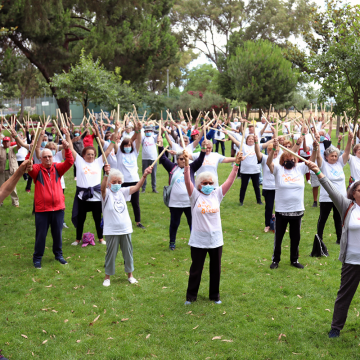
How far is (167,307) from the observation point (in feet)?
20.4

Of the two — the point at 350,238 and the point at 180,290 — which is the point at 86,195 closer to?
the point at 180,290

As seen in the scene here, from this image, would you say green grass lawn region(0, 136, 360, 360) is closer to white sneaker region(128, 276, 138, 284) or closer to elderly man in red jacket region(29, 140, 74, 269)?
white sneaker region(128, 276, 138, 284)

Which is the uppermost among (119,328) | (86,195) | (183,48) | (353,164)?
(183,48)

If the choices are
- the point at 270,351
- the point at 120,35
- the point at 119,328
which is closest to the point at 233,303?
the point at 270,351

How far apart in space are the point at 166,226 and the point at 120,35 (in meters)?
24.9

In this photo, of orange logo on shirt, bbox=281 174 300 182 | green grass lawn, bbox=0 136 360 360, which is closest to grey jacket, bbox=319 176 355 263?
green grass lawn, bbox=0 136 360 360

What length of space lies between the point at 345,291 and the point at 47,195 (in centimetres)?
519

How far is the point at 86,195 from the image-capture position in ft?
28.0

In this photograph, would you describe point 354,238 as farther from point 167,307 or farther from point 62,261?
point 62,261

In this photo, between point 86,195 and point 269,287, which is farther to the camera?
point 86,195

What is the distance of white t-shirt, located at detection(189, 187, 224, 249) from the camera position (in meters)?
5.93

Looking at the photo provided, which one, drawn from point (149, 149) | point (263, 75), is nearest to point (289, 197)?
point (149, 149)

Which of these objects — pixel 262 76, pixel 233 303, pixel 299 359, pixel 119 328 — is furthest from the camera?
pixel 262 76

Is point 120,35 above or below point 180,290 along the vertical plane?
above
